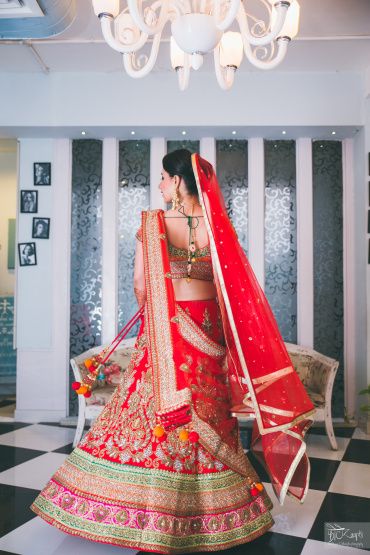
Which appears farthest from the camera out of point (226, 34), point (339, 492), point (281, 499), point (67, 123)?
point (67, 123)

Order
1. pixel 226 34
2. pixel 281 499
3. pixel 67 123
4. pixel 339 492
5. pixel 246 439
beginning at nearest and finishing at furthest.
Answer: pixel 281 499 → pixel 226 34 → pixel 339 492 → pixel 246 439 → pixel 67 123

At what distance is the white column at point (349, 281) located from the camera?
4.60 metres

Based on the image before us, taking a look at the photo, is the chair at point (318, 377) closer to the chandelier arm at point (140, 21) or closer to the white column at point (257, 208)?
the white column at point (257, 208)

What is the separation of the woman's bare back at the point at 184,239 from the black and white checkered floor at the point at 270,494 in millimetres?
1044

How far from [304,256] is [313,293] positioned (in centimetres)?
34

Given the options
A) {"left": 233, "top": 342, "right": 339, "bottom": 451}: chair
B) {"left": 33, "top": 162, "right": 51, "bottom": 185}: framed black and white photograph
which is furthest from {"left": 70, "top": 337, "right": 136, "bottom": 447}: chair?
{"left": 33, "top": 162, "right": 51, "bottom": 185}: framed black and white photograph

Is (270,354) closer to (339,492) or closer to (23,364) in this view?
(339,492)

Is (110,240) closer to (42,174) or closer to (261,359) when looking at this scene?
(42,174)

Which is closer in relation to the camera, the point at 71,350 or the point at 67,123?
the point at 67,123

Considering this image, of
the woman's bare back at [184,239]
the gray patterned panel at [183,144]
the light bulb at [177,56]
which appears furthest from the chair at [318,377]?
the light bulb at [177,56]

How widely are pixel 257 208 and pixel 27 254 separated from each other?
2.11m

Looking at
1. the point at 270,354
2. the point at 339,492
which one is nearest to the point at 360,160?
the point at 339,492

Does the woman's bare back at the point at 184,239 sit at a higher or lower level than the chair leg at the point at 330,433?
higher

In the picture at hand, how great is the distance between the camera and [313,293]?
15.2 feet
